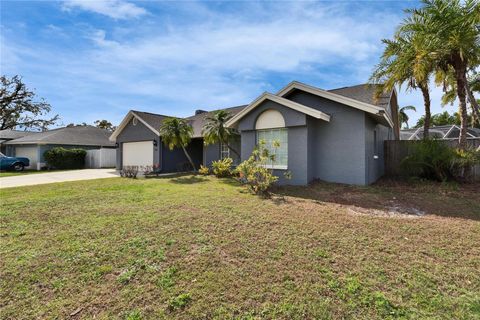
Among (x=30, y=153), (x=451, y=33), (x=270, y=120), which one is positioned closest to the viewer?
(x=451, y=33)

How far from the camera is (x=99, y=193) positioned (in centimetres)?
908

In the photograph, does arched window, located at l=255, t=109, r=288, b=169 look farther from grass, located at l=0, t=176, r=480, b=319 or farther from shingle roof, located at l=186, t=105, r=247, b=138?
shingle roof, located at l=186, t=105, r=247, b=138

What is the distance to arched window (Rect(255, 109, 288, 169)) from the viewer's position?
1073cm

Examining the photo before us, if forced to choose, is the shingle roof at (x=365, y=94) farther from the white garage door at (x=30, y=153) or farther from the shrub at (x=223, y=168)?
the white garage door at (x=30, y=153)

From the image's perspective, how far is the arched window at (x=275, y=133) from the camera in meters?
10.7

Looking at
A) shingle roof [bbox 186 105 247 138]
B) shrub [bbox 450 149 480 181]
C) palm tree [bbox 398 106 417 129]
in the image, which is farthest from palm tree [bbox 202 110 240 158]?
palm tree [bbox 398 106 417 129]

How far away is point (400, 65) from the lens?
991 cm

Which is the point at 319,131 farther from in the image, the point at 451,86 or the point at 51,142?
the point at 51,142

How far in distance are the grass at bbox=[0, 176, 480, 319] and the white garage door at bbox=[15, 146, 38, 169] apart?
19842 millimetres

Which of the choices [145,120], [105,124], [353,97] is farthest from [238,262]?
[105,124]

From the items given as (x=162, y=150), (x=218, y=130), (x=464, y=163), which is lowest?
(x=464, y=163)

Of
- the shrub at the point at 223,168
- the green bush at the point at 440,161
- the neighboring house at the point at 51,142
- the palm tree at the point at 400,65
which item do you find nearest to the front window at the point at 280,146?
the shrub at the point at 223,168

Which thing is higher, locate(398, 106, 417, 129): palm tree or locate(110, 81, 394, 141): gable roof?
locate(398, 106, 417, 129): palm tree

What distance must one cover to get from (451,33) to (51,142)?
28887 millimetres
